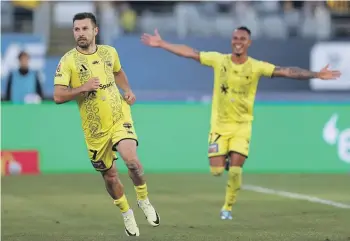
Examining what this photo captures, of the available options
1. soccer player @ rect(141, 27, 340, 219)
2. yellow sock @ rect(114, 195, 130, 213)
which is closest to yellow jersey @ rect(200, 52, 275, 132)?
soccer player @ rect(141, 27, 340, 219)

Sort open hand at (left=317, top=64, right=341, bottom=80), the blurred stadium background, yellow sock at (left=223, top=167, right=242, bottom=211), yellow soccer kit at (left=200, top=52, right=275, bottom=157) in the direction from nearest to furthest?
1. the blurred stadium background
2. open hand at (left=317, top=64, right=341, bottom=80)
3. yellow sock at (left=223, top=167, right=242, bottom=211)
4. yellow soccer kit at (left=200, top=52, right=275, bottom=157)

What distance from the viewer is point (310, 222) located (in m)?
12.0

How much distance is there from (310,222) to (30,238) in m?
3.29

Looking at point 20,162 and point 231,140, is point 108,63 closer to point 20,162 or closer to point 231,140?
point 231,140

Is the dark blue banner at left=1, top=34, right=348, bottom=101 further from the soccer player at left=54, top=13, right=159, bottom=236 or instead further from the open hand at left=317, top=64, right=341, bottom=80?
the soccer player at left=54, top=13, right=159, bottom=236

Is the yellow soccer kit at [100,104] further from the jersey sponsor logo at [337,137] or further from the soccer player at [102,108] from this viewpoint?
the jersey sponsor logo at [337,137]

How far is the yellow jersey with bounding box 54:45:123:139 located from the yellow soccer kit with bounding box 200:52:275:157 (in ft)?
9.05

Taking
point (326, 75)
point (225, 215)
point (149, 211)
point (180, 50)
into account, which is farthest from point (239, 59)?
point (149, 211)

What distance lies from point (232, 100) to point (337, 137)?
7.30 metres

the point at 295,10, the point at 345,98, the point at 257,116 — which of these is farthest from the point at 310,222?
the point at 295,10

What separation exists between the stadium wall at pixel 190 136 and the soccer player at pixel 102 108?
9.10m

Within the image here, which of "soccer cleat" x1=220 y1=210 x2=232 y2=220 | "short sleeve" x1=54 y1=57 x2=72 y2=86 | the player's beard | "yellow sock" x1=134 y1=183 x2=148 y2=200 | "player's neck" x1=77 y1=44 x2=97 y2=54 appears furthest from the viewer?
"soccer cleat" x1=220 y1=210 x2=232 y2=220

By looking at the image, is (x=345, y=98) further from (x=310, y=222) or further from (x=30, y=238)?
(x=30, y=238)

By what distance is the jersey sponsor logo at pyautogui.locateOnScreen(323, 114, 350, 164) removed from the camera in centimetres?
2019
